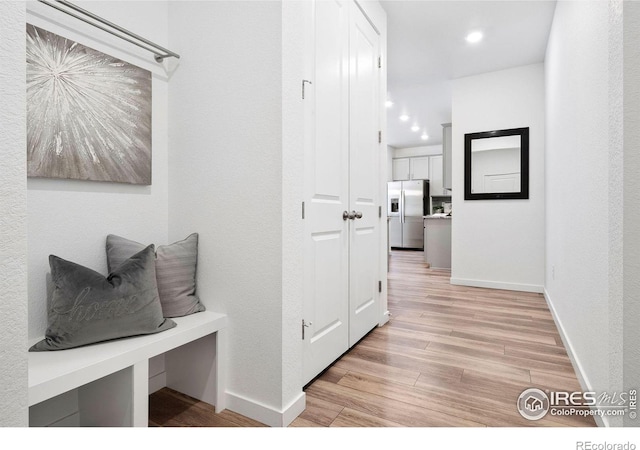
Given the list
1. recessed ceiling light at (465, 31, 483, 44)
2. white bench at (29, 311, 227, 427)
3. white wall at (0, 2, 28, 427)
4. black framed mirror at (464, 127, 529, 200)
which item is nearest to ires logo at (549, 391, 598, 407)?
white bench at (29, 311, 227, 427)

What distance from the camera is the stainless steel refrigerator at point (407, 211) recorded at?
8.60 meters

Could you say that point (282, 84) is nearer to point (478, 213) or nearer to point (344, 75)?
point (344, 75)

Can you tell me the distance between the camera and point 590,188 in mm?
1612

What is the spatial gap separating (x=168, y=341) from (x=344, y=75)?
1.75 meters

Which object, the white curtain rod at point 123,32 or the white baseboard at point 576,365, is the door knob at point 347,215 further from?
the white baseboard at point 576,365

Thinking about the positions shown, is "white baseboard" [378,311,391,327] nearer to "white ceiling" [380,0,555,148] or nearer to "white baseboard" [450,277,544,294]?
"white baseboard" [450,277,544,294]

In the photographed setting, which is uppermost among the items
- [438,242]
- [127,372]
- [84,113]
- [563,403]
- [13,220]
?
[84,113]

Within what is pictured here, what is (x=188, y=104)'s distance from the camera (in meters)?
1.76

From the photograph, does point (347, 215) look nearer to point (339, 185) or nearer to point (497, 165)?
point (339, 185)

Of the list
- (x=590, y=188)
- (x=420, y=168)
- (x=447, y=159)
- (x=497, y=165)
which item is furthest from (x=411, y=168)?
(x=590, y=188)

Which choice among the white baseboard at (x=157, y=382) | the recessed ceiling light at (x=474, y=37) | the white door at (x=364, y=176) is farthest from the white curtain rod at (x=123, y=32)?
the recessed ceiling light at (x=474, y=37)

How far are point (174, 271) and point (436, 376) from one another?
1.50 m

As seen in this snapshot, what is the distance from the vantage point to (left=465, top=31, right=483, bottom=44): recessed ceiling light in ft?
10.7

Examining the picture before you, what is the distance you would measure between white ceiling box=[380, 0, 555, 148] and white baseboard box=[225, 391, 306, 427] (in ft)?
9.60
